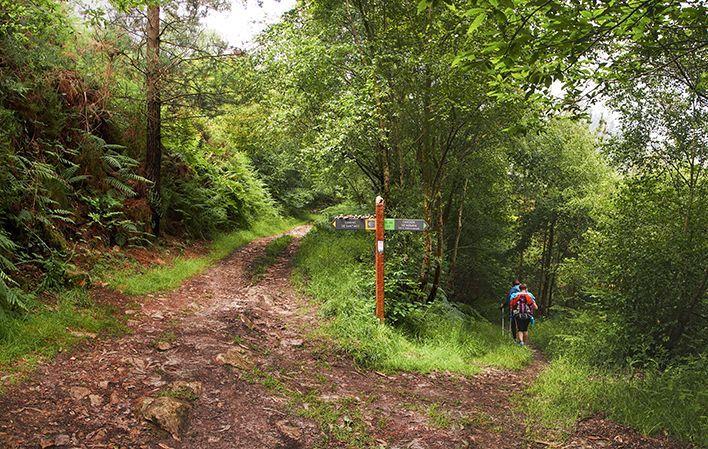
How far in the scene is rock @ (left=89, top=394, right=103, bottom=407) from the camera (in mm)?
4539

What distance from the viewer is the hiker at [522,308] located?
12.2 metres

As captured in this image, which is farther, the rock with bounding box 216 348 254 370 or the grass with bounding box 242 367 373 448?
the rock with bounding box 216 348 254 370

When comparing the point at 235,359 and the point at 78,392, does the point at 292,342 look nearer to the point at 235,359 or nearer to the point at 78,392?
the point at 235,359

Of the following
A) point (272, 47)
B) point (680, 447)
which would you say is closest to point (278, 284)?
point (272, 47)

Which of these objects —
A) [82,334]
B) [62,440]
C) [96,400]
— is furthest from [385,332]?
[62,440]

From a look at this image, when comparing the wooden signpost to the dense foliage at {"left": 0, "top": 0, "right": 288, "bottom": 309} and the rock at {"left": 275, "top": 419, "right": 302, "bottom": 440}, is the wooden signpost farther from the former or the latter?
the dense foliage at {"left": 0, "top": 0, "right": 288, "bottom": 309}

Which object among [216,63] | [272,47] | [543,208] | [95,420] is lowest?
[95,420]

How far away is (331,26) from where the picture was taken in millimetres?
11719

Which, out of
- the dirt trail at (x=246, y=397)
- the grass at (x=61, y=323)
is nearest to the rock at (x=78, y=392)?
the dirt trail at (x=246, y=397)

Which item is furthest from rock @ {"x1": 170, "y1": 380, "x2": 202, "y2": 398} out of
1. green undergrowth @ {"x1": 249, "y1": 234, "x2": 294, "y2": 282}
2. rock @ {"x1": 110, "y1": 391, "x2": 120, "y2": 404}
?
green undergrowth @ {"x1": 249, "y1": 234, "x2": 294, "y2": 282}

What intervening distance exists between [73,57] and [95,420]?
378 inches

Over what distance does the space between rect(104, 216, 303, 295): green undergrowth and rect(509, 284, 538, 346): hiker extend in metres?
8.22

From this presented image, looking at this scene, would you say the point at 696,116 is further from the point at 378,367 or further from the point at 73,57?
the point at 73,57

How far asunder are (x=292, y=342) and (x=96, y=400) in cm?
338
